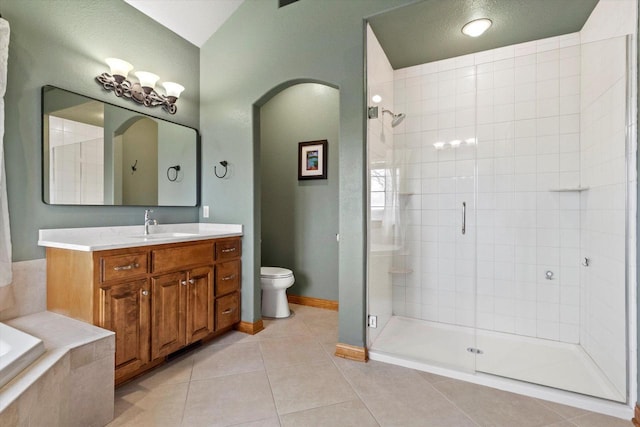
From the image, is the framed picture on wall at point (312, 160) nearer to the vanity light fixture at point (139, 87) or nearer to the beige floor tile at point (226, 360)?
the vanity light fixture at point (139, 87)

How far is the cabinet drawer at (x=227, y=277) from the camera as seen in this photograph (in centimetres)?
244

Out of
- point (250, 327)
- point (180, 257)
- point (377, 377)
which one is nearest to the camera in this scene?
point (377, 377)

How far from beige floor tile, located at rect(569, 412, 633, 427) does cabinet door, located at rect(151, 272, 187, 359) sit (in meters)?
2.36

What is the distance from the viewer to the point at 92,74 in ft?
6.98

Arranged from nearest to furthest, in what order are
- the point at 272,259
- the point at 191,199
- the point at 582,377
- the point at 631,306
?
the point at 631,306, the point at 582,377, the point at 191,199, the point at 272,259

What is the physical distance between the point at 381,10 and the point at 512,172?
1688 mm

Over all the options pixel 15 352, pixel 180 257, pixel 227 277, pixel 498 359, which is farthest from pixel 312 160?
pixel 15 352

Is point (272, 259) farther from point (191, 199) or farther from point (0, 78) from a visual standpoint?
point (0, 78)

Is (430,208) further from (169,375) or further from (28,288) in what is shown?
(28,288)

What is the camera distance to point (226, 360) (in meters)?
2.15

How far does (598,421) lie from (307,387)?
153 centimetres

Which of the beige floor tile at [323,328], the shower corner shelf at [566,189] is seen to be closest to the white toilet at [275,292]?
the beige floor tile at [323,328]

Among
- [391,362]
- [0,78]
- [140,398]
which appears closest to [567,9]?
[391,362]

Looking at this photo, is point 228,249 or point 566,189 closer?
point 566,189
